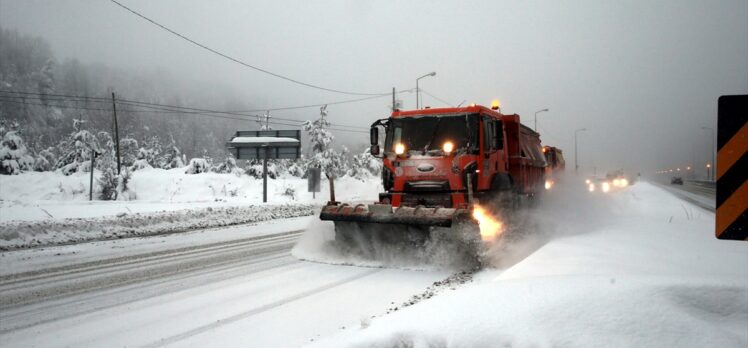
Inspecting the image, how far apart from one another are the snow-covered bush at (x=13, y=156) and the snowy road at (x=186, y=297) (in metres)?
35.0

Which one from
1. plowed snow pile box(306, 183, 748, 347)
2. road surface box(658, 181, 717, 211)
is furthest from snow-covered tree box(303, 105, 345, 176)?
plowed snow pile box(306, 183, 748, 347)

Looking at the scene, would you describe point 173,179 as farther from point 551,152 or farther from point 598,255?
point 598,255

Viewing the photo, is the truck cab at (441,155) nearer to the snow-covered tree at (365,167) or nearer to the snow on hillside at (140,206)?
the snow on hillside at (140,206)

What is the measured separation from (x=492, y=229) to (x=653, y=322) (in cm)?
581

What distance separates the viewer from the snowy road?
A: 4.32 m

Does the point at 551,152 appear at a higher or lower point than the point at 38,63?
lower

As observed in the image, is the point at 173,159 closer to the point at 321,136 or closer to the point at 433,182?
the point at 321,136

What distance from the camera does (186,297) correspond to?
567 cm

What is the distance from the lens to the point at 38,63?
105 metres

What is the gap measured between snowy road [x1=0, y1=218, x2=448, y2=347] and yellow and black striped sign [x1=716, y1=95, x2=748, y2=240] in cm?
273

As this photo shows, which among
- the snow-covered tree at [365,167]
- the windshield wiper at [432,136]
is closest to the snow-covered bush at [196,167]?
the snow-covered tree at [365,167]

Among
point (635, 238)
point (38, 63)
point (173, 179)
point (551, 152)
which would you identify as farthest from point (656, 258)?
point (38, 63)

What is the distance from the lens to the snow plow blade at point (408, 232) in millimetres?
7316

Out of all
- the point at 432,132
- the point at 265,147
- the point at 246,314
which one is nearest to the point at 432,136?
the point at 432,132
